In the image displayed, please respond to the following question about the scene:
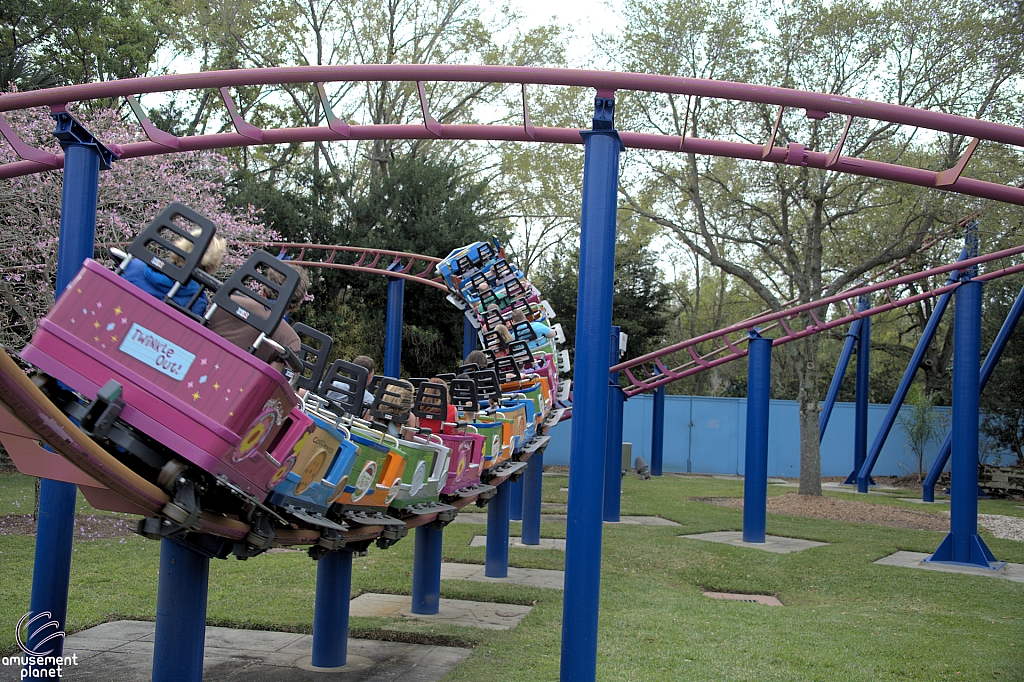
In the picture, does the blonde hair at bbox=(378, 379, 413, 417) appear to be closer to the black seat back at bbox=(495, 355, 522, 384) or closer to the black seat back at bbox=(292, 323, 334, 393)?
the black seat back at bbox=(292, 323, 334, 393)

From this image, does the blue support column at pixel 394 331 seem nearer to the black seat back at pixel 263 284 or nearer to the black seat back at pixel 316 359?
the black seat back at pixel 316 359

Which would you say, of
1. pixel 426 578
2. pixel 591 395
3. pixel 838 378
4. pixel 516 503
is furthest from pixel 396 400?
pixel 838 378

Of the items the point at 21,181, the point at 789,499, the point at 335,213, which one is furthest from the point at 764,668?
the point at 335,213

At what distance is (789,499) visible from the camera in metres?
16.2

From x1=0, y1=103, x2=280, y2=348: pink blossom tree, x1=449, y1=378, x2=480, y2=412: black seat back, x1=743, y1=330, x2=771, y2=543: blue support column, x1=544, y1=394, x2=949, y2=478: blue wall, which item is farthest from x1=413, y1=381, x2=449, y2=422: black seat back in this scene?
x1=544, y1=394, x2=949, y2=478: blue wall

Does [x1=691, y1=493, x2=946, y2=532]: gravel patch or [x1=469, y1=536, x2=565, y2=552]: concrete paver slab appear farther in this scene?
[x1=691, y1=493, x2=946, y2=532]: gravel patch

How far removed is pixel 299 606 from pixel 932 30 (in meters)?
14.6

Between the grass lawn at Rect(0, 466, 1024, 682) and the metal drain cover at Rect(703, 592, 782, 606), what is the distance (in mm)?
109

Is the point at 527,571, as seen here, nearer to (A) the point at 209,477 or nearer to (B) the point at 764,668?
(B) the point at 764,668

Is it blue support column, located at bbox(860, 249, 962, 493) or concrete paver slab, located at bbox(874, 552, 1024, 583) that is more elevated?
blue support column, located at bbox(860, 249, 962, 493)

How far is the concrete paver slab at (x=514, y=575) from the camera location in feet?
27.0

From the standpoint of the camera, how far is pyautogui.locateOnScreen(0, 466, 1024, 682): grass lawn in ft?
18.2

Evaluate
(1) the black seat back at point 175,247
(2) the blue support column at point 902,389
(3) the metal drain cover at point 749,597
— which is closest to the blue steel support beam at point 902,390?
(2) the blue support column at point 902,389

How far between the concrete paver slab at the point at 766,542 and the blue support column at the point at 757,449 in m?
0.18
